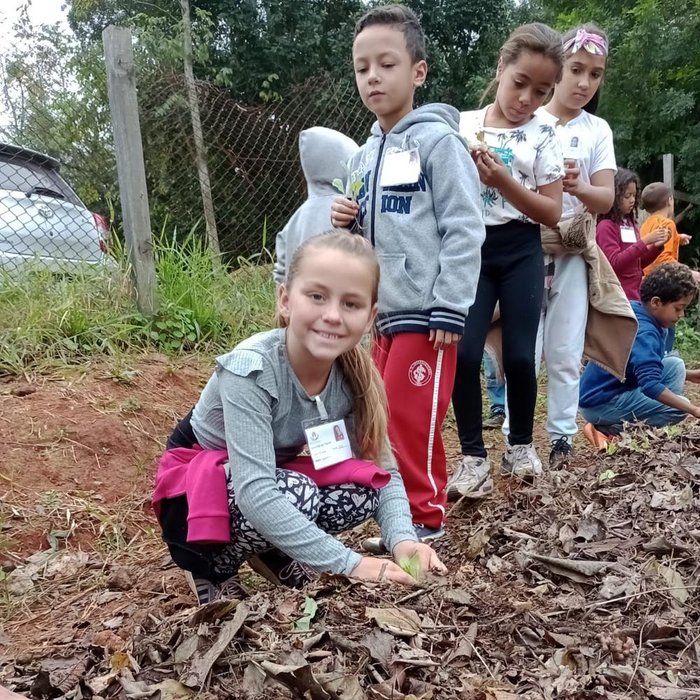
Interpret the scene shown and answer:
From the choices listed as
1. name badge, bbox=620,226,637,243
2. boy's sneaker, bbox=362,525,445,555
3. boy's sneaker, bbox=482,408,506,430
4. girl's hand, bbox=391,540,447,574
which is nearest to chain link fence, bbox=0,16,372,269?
boy's sneaker, bbox=482,408,506,430

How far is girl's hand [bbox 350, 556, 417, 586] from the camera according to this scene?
5.75 ft

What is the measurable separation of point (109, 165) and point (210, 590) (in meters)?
4.91

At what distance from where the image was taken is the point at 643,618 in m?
1.63

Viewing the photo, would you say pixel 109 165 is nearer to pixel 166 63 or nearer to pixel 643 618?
pixel 166 63

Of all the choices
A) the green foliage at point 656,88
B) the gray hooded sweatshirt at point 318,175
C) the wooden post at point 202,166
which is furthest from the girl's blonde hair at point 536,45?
the green foliage at point 656,88

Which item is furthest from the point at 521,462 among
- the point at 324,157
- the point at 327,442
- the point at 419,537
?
the point at 324,157

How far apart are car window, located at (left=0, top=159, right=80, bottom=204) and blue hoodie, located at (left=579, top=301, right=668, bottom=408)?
143 inches

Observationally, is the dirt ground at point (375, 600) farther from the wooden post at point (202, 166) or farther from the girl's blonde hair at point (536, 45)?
the wooden post at point (202, 166)

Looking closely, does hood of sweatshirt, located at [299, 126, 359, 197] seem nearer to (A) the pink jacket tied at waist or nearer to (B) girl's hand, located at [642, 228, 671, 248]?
(A) the pink jacket tied at waist

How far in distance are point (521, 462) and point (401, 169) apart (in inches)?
50.1

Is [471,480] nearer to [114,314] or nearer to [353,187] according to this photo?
[353,187]

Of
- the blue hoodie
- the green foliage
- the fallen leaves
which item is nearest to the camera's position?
the fallen leaves

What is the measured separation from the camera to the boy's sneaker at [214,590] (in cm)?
208

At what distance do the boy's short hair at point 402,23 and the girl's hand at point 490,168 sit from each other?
1.31 ft
